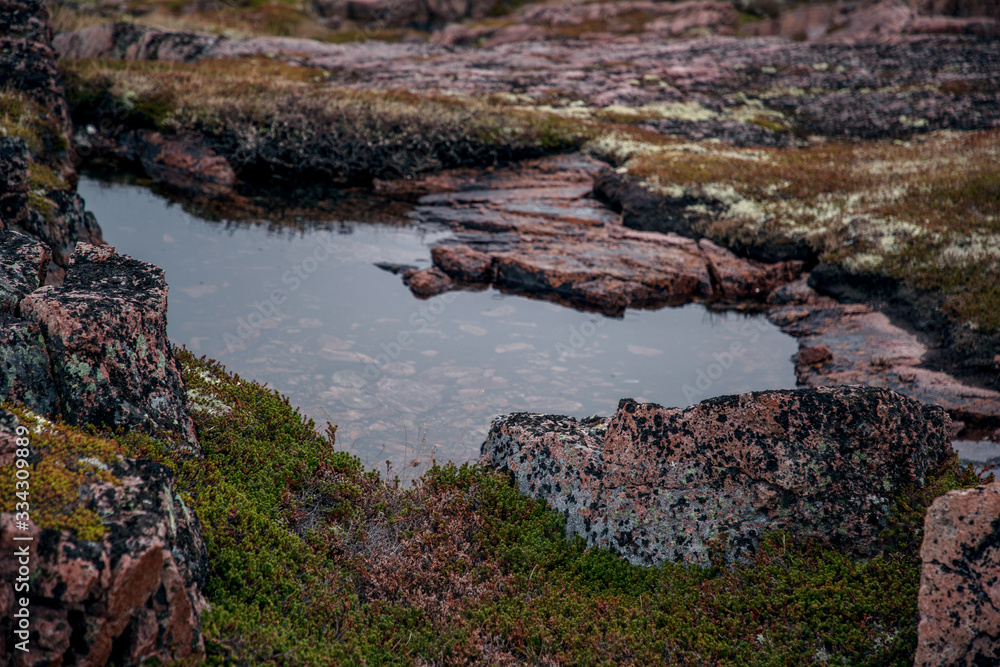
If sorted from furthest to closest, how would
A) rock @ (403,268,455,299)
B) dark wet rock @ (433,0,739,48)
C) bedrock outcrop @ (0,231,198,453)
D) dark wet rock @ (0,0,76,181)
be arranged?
1. dark wet rock @ (433,0,739,48)
2. dark wet rock @ (0,0,76,181)
3. rock @ (403,268,455,299)
4. bedrock outcrop @ (0,231,198,453)

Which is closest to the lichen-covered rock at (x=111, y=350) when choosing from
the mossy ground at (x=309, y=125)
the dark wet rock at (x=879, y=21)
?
the mossy ground at (x=309, y=125)

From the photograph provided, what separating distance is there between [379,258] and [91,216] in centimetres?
703

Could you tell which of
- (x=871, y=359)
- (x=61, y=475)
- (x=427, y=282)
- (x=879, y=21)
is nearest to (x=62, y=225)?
(x=427, y=282)

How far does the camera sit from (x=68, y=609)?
4.20 meters

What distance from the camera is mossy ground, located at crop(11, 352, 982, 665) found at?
5.68 metres

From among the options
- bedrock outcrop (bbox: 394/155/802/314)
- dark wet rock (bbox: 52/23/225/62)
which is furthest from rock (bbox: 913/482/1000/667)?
dark wet rock (bbox: 52/23/225/62)

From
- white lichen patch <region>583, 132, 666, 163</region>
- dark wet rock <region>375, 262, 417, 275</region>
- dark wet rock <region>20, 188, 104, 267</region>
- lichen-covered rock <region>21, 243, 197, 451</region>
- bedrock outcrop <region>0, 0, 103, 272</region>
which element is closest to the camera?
lichen-covered rock <region>21, 243, 197, 451</region>

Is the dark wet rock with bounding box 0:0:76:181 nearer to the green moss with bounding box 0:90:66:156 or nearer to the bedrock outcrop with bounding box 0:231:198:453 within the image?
the green moss with bounding box 0:90:66:156

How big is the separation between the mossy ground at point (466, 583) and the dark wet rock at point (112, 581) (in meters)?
0.20

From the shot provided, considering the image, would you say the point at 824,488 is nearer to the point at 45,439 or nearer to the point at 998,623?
the point at 998,623

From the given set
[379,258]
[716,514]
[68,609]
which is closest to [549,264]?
[379,258]

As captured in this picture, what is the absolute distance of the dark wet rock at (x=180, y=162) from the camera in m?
21.5

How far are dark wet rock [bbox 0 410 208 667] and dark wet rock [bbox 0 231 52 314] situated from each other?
2351mm

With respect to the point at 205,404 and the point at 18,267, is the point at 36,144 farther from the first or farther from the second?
the point at 205,404
